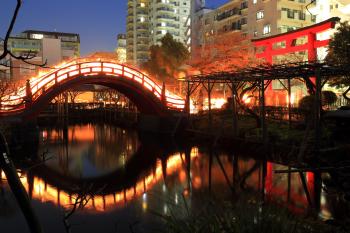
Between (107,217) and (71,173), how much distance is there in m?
7.35

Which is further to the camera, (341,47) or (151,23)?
(151,23)

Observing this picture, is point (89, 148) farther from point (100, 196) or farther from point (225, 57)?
point (225, 57)

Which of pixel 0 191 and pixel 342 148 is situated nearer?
pixel 0 191

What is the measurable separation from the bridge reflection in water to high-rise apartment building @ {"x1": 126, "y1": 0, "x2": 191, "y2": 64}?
280 feet

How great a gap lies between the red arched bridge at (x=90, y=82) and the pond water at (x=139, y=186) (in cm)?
334

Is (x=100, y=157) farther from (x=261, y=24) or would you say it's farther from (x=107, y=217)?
(x=261, y=24)

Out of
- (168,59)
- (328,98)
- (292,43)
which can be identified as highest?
(168,59)

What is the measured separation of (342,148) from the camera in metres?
15.9

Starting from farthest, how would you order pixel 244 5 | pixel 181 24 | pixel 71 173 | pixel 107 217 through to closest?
1. pixel 181 24
2. pixel 244 5
3. pixel 71 173
4. pixel 107 217

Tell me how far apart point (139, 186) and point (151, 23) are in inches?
3845

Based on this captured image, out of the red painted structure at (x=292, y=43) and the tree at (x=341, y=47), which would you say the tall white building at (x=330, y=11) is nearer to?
the red painted structure at (x=292, y=43)

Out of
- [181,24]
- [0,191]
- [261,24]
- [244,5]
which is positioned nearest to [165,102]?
[0,191]

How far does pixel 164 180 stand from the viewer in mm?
15844

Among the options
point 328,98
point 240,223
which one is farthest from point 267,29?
point 240,223
